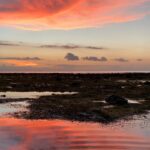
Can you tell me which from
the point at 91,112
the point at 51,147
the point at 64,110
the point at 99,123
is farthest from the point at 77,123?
the point at 51,147

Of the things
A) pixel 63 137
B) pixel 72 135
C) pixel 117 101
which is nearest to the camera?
pixel 63 137

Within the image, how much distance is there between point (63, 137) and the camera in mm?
20922

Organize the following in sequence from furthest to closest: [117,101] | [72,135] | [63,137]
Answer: [117,101], [72,135], [63,137]

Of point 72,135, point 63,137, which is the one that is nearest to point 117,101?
point 72,135

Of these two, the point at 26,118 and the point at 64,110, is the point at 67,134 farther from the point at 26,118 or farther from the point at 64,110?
the point at 64,110

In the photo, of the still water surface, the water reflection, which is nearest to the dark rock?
the still water surface

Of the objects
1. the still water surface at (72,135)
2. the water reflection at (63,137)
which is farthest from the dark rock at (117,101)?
the water reflection at (63,137)

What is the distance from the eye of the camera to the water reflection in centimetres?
1836

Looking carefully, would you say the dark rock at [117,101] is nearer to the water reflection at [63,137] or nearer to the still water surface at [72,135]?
the still water surface at [72,135]

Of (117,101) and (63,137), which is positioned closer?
(63,137)

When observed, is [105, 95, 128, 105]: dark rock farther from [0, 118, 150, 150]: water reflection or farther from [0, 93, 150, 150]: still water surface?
[0, 118, 150, 150]: water reflection

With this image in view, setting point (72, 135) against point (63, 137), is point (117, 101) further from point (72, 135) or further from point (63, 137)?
point (63, 137)

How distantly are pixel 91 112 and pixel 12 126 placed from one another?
25.7 ft

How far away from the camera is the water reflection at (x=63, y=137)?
18.4 metres
